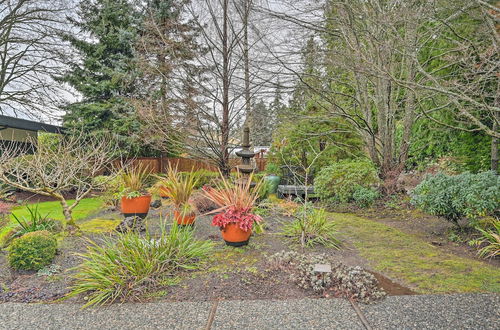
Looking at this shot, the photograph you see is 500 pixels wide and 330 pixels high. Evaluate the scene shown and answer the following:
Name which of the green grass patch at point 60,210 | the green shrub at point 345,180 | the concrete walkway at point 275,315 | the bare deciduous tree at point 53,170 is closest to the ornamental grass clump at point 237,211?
the concrete walkway at point 275,315

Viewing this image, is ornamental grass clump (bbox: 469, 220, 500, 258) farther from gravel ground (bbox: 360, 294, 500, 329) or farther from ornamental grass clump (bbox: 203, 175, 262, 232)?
ornamental grass clump (bbox: 203, 175, 262, 232)

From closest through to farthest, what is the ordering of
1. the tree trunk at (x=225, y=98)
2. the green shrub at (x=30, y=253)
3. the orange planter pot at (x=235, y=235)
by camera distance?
the green shrub at (x=30, y=253) < the orange planter pot at (x=235, y=235) < the tree trunk at (x=225, y=98)

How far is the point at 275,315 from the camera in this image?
2371 millimetres

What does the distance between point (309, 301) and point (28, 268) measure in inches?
133

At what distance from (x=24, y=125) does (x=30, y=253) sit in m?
8.80

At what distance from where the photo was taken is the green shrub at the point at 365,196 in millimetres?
6758

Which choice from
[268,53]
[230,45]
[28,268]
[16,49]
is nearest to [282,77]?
[268,53]

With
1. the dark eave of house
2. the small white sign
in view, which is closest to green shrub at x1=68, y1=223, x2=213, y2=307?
the small white sign

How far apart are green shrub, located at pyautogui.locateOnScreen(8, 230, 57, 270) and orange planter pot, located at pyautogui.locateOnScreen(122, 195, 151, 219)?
6.74 ft

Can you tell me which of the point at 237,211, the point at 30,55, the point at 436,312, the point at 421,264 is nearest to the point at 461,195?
the point at 421,264

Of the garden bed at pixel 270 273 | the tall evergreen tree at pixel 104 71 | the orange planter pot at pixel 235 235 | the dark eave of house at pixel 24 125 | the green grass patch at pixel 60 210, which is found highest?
the tall evergreen tree at pixel 104 71

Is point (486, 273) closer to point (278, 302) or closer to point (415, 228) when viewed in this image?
point (415, 228)

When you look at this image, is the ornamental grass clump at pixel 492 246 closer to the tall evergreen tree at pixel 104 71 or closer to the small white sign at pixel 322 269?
the small white sign at pixel 322 269

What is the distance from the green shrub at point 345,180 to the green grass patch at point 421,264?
209 cm
